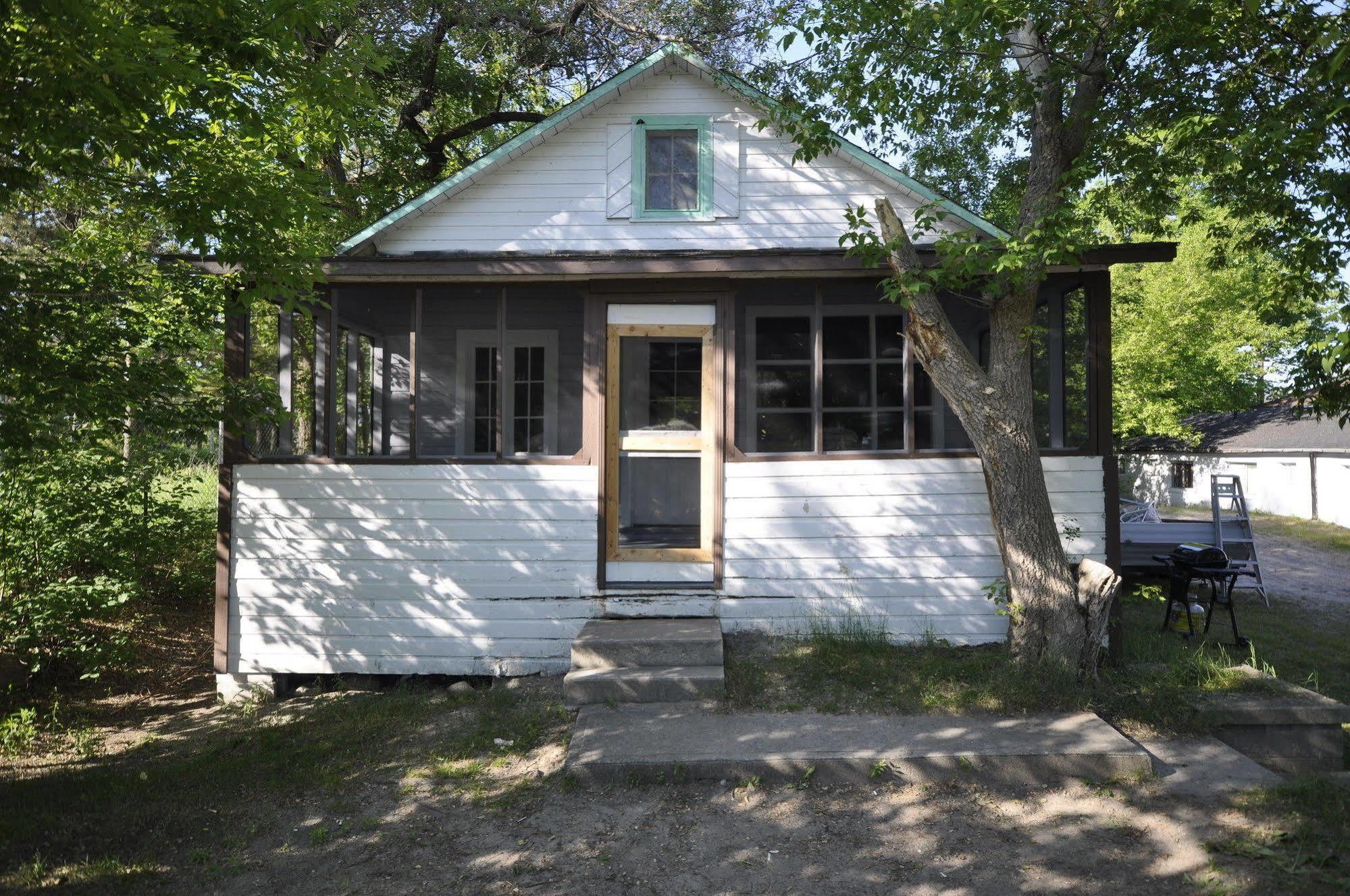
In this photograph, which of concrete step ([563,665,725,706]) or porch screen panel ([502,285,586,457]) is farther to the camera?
porch screen panel ([502,285,586,457])

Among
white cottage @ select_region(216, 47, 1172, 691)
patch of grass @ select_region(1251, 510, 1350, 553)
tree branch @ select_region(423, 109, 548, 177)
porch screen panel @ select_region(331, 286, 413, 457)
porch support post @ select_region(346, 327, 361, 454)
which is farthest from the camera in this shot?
patch of grass @ select_region(1251, 510, 1350, 553)

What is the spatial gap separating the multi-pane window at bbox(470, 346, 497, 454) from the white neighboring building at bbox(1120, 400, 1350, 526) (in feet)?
61.6

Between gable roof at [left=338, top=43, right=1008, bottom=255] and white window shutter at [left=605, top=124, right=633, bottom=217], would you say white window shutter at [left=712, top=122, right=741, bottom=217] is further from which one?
white window shutter at [left=605, top=124, right=633, bottom=217]

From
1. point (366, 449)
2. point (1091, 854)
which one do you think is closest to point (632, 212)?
point (366, 449)

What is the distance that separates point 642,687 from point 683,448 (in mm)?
2213

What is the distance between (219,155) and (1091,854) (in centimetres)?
678

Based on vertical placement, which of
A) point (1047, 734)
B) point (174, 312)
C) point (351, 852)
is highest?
point (174, 312)

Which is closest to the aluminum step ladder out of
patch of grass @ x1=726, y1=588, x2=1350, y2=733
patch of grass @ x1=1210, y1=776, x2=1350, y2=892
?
patch of grass @ x1=726, y1=588, x2=1350, y2=733

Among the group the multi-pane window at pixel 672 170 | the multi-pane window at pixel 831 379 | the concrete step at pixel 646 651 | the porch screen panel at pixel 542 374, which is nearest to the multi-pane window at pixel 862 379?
the multi-pane window at pixel 831 379

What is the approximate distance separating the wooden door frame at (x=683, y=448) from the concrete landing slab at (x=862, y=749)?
2.00 m

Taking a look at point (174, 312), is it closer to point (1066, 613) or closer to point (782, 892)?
point (782, 892)

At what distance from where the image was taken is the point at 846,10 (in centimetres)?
695

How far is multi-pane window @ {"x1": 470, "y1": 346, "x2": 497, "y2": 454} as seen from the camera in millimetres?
9727

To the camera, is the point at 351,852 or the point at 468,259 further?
the point at 468,259
